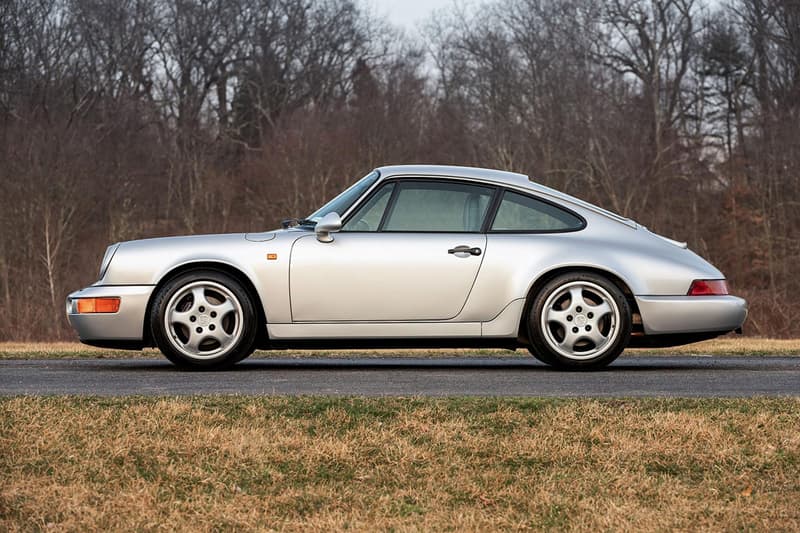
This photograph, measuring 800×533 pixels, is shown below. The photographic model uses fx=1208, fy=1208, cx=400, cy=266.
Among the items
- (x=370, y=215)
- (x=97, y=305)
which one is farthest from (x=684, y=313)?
(x=97, y=305)

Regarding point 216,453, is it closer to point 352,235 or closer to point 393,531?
point 393,531

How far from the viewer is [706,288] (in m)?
8.73

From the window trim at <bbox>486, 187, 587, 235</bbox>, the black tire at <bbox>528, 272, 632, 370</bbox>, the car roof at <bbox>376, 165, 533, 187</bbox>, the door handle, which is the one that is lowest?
the black tire at <bbox>528, 272, 632, 370</bbox>

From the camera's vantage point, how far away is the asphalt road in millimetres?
7180

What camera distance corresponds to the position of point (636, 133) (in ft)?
150

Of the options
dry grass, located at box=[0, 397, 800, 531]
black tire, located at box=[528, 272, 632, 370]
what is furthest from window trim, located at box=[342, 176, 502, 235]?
dry grass, located at box=[0, 397, 800, 531]

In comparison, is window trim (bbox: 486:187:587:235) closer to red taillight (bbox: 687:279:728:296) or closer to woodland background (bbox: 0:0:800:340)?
red taillight (bbox: 687:279:728:296)

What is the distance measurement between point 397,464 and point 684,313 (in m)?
3.96

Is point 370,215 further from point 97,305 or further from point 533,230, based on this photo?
point 97,305

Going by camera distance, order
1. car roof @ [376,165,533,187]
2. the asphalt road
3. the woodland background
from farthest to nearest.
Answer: the woodland background, car roof @ [376,165,533,187], the asphalt road

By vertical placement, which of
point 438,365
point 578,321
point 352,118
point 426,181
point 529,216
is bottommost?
point 438,365

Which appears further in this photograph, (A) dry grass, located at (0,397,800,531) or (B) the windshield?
(B) the windshield

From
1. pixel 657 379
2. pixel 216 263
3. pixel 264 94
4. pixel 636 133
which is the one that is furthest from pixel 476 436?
pixel 264 94

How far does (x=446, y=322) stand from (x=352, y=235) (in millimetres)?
911
